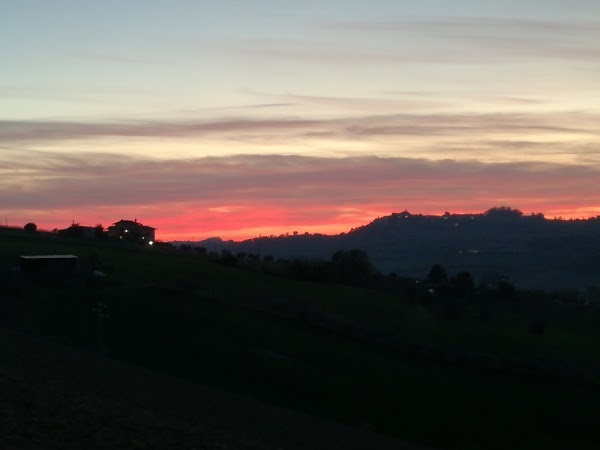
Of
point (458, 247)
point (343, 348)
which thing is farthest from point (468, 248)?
point (343, 348)

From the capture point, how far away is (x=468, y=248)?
17388 cm

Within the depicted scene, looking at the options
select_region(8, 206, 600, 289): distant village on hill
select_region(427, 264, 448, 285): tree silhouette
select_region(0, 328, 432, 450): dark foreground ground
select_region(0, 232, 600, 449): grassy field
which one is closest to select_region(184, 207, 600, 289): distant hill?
select_region(8, 206, 600, 289): distant village on hill

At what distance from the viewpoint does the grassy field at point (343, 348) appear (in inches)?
1420

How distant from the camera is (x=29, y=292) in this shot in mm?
50375

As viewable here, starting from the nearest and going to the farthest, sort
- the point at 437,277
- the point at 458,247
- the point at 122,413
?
the point at 122,413, the point at 437,277, the point at 458,247

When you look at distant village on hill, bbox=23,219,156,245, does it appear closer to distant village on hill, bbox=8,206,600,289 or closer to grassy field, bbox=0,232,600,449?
distant village on hill, bbox=8,206,600,289

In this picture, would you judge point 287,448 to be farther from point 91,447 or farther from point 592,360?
point 592,360

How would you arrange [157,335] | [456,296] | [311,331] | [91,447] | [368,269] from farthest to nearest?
[368,269] → [456,296] → [311,331] → [157,335] → [91,447]

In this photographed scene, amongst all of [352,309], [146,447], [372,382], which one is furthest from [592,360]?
[146,447]

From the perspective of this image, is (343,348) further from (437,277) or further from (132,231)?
(132,231)

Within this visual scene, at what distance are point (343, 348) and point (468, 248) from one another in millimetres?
129204

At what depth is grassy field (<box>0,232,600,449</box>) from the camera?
36062 millimetres

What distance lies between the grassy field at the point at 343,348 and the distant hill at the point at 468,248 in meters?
66.9

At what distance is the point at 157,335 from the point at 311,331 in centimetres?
902
